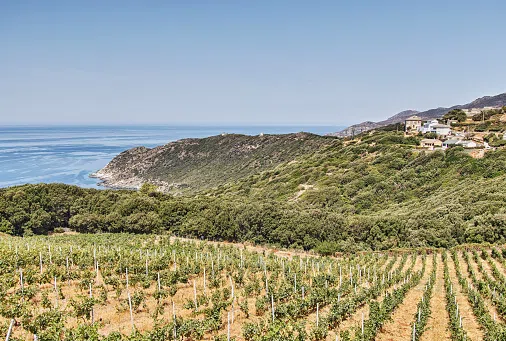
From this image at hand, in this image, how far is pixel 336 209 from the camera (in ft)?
199

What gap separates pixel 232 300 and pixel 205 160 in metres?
136

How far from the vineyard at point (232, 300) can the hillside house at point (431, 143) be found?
54.3 m

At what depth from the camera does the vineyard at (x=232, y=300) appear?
14.1 m

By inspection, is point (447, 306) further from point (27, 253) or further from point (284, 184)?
point (284, 184)

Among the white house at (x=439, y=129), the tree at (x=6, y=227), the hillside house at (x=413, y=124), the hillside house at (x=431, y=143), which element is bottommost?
the tree at (x=6, y=227)

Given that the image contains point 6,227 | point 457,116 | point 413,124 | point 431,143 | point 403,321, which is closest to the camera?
point 403,321

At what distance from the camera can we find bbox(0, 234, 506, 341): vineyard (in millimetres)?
14055

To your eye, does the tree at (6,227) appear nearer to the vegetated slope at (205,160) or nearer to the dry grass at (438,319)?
the dry grass at (438,319)

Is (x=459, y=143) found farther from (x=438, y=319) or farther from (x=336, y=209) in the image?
(x=438, y=319)

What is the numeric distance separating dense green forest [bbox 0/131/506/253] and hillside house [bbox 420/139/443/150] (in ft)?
20.8

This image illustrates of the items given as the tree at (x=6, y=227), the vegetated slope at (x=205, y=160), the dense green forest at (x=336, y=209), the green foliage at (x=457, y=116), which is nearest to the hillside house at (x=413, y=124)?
the green foliage at (x=457, y=116)

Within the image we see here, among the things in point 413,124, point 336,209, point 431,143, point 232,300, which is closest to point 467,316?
point 232,300

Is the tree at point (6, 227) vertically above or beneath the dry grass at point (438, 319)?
beneath

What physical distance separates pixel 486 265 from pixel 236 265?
1977cm
